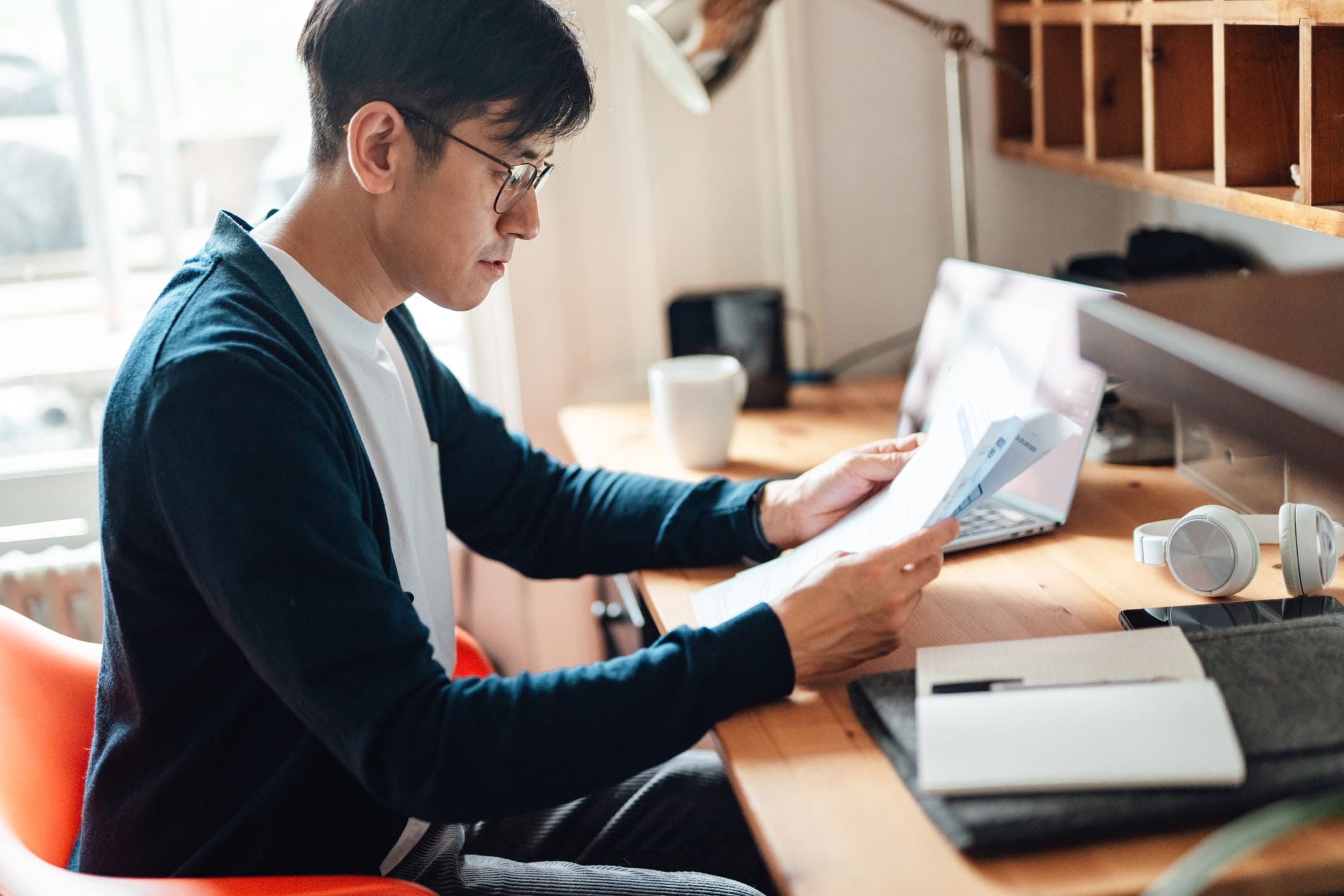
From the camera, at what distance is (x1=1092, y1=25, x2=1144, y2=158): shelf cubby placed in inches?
60.5

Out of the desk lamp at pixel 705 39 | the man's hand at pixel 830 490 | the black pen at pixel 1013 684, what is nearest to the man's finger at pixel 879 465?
the man's hand at pixel 830 490

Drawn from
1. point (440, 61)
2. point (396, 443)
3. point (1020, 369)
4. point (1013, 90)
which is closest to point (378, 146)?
point (440, 61)

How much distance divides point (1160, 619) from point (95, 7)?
68.6 inches

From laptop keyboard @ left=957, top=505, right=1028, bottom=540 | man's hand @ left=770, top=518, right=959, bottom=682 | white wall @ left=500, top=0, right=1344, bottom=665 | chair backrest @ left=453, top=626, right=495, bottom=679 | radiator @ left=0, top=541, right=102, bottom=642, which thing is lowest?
radiator @ left=0, top=541, right=102, bottom=642

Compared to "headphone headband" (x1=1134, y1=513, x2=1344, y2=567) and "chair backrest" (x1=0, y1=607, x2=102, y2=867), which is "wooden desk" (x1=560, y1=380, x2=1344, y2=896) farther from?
"chair backrest" (x1=0, y1=607, x2=102, y2=867)

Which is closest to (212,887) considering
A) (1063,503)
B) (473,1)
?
(473,1)

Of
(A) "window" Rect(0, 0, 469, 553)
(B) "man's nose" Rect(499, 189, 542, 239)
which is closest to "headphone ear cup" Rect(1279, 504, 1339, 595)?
(B) "man's nose" Rect(499, 189, 542, 239)

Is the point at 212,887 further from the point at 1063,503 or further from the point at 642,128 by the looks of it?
the point at 642,128

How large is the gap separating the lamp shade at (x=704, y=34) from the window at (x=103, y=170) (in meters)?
0.67

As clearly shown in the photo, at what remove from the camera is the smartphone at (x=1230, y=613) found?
923mm

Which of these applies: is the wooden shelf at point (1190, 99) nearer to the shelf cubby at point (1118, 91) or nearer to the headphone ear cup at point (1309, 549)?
the shelf cubby at point (1118, 91)

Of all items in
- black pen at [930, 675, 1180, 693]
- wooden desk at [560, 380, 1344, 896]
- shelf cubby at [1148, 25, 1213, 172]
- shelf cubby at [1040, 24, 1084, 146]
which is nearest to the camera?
wooden desk at [560, 380, 1344, 896]

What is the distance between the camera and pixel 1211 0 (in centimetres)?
116

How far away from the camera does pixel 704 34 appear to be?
4.91 feet
